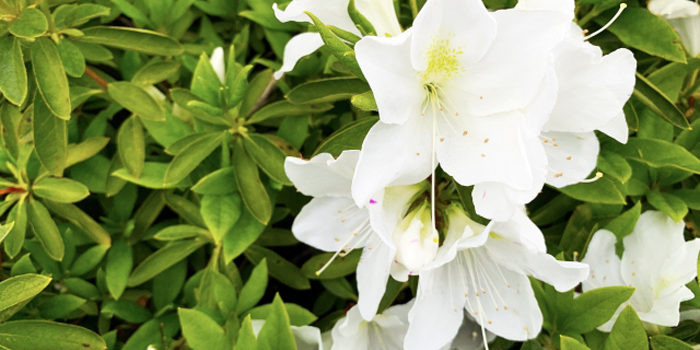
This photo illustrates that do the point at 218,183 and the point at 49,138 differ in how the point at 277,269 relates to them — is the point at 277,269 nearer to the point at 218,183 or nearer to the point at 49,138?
the point at 218,183

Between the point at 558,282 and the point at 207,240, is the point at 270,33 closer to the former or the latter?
the point at 207,240

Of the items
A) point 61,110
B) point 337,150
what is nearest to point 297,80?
point 337,150

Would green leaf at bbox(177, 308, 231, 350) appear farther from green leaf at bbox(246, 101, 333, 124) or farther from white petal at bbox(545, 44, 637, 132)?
white petal at bbox(545, 44, 637, 132)

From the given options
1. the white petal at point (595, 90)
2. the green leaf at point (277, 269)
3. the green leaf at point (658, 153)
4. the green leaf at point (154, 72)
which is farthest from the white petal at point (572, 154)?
the green leaf at point (154, 72)

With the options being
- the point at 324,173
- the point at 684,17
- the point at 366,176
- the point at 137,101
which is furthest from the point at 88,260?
the point at 684,17

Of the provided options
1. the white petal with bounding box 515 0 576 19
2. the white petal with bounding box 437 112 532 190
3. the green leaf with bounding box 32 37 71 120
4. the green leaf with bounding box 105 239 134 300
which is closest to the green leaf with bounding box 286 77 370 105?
the white petal with bounding box 437 112 532 190

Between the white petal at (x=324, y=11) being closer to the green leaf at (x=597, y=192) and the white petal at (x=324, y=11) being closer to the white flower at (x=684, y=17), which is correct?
the green leaf at (x=597, y=192)
